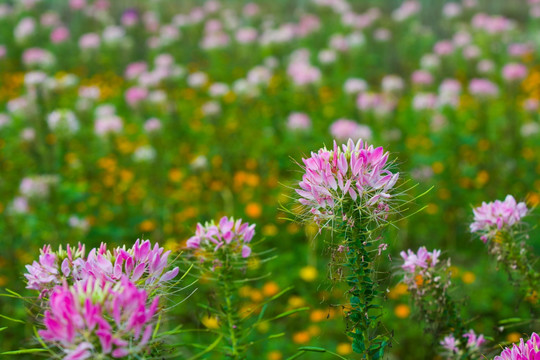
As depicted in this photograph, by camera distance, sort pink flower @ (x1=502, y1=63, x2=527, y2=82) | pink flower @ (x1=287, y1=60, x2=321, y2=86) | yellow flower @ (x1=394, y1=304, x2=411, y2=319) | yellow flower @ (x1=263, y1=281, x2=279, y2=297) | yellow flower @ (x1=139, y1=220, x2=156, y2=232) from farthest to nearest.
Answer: pink flower @ (x1=287, y1=60, x2=321, y2=86), pink flower @ (x1=502, y1=63, x2=527, y2=82), yellow flower @ (x1=139, y1=220, x2=156, y2=232), yellow flower @ (x1=263, y1=281, x2=279, y2=297), yellow flower @ (x1=394, y1=304, x2=411, y2=319)

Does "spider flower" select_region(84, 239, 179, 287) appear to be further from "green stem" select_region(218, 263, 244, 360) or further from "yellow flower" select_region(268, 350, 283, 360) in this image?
"yellow flower" select_region(268, 350, 283, 360)

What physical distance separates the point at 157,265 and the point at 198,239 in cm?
27

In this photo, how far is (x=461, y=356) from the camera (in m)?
1.32

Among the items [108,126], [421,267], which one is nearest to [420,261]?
[421,267]

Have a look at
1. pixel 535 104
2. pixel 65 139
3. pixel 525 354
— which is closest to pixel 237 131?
pixel 65 139

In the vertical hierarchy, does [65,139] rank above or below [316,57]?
below

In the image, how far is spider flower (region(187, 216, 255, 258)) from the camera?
1288 millimetres

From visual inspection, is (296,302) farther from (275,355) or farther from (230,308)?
(230,308)

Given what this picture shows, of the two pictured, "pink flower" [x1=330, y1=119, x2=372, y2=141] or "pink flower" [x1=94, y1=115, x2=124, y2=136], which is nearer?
"pink flower" [x1=330, y1=119, x2=372, y2=141]

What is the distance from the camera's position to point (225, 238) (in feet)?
4.25

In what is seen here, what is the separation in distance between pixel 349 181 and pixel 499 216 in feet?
1.65

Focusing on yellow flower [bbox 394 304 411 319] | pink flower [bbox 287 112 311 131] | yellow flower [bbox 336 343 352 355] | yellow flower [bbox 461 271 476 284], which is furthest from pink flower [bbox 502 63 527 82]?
yellow flower [bbox 336 343 352 355]

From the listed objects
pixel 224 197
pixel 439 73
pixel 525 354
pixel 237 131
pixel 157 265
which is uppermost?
pixel 439 73

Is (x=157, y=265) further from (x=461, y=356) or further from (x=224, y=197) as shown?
(x=224, y=197)
